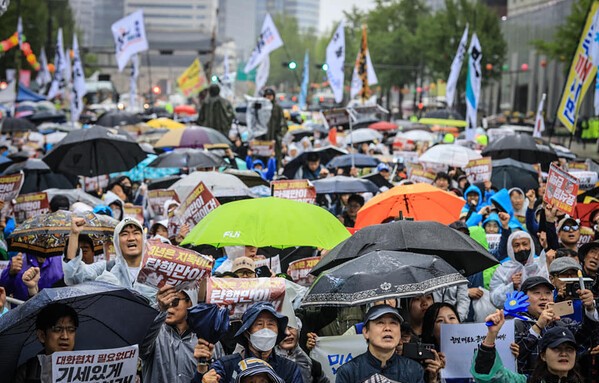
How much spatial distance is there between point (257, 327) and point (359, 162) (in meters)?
11.8

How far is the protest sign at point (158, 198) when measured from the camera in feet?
43.8

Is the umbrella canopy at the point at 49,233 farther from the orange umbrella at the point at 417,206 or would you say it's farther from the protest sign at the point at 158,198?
the protest sign at the point at 158,198

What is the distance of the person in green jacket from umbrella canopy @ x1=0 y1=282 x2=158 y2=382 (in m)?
1.88

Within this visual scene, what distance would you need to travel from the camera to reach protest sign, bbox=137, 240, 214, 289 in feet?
22.3

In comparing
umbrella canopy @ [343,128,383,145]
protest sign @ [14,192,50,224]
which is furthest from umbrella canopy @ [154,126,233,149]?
umbrella canopy @ [343,128,383,145]

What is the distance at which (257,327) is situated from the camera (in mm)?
6242

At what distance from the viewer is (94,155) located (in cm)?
1521

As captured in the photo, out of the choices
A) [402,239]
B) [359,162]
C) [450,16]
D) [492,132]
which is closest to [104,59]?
[450,16]

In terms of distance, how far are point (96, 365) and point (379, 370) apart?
1532mm

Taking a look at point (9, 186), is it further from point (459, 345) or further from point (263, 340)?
point (459, 345)

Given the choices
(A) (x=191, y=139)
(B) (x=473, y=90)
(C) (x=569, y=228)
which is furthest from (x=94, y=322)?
(B) (x=473, y=90)

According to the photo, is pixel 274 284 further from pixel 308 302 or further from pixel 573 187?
pixel 573 187

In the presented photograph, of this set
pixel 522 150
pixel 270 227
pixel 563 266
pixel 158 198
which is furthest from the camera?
pixel 522 150

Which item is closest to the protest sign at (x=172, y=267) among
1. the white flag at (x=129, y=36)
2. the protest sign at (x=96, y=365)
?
the protest sign at (x=96, y=365)
